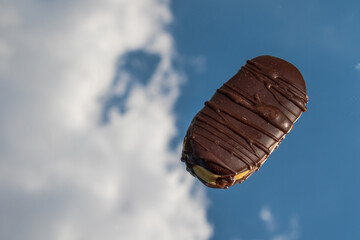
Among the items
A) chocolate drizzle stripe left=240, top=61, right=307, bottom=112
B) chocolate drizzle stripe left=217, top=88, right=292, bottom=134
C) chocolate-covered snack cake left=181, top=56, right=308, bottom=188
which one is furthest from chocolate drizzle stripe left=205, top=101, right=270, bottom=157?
chocolate drizzle stripe left=240, top=61, right=307, bottom=112

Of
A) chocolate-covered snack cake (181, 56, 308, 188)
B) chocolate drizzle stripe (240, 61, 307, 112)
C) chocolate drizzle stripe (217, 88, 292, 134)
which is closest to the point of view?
chocolate-covered snack cake (181, 56, 308, 188)

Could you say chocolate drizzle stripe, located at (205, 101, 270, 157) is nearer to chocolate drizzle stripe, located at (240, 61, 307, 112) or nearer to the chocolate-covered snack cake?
the chocolate-covered snack cake

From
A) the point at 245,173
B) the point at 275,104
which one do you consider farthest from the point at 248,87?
the point at 245,173

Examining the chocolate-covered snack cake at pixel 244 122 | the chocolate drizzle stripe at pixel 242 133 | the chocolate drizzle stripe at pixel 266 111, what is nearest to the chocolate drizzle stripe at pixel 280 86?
the chocolate-covered snack cake at pixel 244 122

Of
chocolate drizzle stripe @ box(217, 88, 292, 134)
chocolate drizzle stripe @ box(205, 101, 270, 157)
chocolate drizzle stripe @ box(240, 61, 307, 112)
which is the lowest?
chocolate drizzle stripe @ box(205, 101, 270, 157)

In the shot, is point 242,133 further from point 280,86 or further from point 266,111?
point 280,86

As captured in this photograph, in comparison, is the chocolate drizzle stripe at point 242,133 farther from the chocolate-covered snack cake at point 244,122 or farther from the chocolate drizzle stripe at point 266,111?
the chocolate drizzle stripe at point 266,111

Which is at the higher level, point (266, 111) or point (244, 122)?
point (266, 111)

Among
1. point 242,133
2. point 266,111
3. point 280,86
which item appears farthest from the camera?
point 280,86

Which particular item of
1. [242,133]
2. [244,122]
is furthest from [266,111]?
[242,133]
